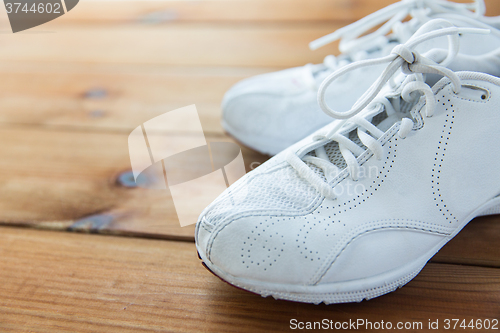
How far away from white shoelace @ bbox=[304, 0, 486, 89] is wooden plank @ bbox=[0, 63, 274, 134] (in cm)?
28

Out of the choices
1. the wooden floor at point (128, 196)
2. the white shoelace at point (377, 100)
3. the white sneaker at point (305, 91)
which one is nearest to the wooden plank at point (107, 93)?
the wooden floor at point (128, 196)

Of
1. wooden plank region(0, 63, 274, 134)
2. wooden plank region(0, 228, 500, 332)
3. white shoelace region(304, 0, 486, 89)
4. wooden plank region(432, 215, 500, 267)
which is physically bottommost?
wooden plank region(432, 215, 500, 267)

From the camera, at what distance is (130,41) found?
1333mm

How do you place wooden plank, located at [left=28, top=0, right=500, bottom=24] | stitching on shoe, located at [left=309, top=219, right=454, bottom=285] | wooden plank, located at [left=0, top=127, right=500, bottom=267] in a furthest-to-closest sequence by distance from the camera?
wooden plank, located at [left=28, top=0, right=500, bottom=24]
wooden plank, located at [left=0, top=127, right=500, bottom=267]
stitching on shoe, located at [left=309, top=219, right=454, bottom=285]

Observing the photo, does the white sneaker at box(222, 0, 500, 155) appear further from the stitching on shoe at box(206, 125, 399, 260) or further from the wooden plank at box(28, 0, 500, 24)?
the wooden plank at box(28, 0, 500, 24)

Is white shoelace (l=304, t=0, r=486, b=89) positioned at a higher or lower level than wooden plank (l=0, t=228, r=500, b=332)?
higher

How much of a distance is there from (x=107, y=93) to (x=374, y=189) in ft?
2.52

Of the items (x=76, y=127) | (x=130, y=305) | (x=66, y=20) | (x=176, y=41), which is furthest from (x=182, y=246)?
(x=66, y=20)

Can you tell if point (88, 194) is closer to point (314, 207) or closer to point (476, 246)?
point (314, 207)

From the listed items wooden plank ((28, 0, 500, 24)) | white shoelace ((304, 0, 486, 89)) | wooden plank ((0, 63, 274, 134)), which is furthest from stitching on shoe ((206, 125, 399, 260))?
wooden plank ((28, 0, 500, 24))

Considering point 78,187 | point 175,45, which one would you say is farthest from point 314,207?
point 175,45

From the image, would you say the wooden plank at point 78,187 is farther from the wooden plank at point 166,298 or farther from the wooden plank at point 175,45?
the wooden plank at point 175,45

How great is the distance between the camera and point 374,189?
0.48m

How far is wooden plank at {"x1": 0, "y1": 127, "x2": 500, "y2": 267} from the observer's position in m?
0.57
